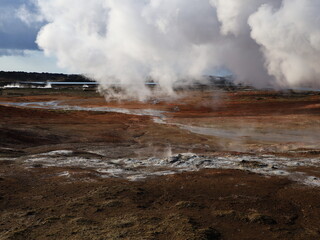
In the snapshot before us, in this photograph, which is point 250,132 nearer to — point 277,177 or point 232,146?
point 232,146

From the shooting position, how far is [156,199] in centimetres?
1345

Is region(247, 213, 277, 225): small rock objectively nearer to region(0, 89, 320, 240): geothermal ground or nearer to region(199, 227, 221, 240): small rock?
region(0, 89, 320, 240): geothermal ground

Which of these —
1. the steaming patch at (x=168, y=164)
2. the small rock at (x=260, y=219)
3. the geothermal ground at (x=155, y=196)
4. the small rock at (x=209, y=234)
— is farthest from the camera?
the steaming patch at (x=168, y=164)

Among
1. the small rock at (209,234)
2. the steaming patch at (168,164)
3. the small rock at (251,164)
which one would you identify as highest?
the small rock at (209,234)

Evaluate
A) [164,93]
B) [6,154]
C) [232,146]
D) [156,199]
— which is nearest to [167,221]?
[156,199]

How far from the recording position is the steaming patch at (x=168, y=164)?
17.8 meters

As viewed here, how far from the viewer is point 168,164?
20.2 m

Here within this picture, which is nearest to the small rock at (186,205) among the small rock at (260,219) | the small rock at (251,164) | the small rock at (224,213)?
the small rock at (224,213)

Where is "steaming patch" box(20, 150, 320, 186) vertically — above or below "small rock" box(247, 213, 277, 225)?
below

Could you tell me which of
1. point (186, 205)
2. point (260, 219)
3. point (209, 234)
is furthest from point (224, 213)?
point (209, 234)

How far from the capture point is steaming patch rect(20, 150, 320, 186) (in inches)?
701

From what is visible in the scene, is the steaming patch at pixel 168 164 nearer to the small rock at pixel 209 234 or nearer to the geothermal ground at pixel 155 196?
the geothermal ground at pixel 155 196

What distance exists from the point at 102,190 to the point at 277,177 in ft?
31.1

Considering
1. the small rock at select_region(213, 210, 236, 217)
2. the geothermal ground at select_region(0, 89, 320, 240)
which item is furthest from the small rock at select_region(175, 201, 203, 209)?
the small rock at select_region(213, 210, 236, 217)
